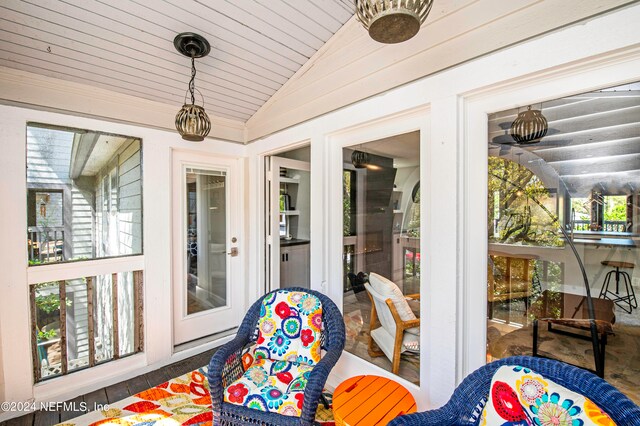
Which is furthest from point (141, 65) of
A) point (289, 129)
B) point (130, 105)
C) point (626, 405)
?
point (626, 405)

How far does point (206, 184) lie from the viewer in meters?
3.26

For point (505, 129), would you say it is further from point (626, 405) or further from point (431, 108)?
point (626, 405)

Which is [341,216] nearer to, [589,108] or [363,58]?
[363,58]

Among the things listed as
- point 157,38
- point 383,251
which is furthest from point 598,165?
point 157,38

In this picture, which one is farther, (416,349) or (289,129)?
(289,129)

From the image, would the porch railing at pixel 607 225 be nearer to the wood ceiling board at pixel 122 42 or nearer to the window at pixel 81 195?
the wood ceiling board at pixel 122 42

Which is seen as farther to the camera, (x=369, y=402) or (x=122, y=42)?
(x=122, y=42)

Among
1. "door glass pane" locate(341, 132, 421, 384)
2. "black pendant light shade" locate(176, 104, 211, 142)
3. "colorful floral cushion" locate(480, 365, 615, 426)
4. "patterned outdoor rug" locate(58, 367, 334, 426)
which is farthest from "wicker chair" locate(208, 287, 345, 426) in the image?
"black pendant light shade" locate(176, 104, 211, 142)

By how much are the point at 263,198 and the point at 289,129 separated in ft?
3.02

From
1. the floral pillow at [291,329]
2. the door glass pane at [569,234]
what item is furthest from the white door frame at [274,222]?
the door glass pane at [569,234]

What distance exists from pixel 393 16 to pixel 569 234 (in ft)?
4.32

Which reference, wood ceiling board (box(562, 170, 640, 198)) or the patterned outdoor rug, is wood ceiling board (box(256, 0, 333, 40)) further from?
the patterned outdoor rug

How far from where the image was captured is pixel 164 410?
2.11m

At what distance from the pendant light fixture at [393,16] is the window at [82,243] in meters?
2.54
